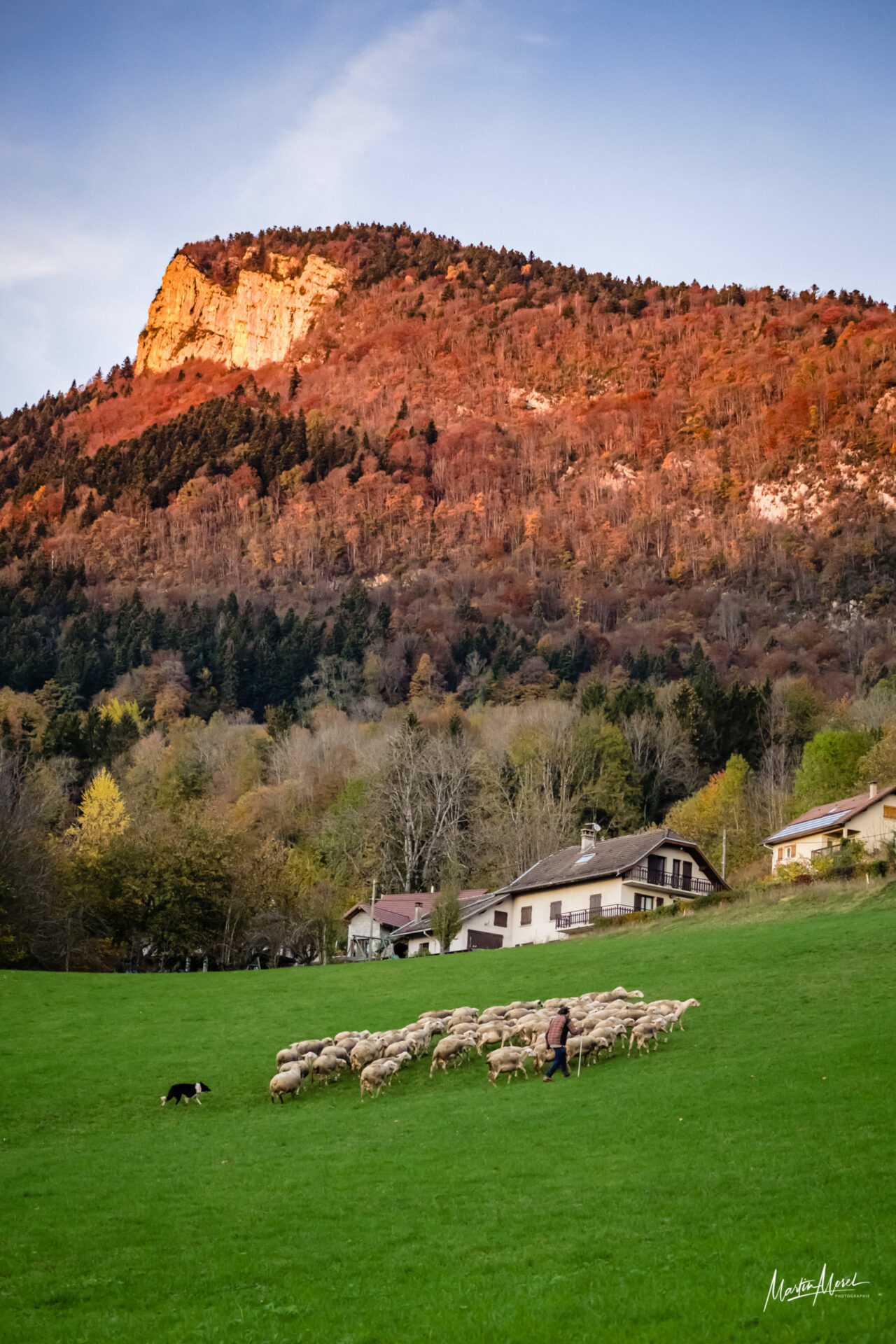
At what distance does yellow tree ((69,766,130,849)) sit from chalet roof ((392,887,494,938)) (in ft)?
55.6

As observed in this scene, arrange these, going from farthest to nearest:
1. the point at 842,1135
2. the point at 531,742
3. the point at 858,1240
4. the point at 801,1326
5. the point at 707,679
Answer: the point at 707,679
the point at 531,742
the point at 842,1135
the point at 858,1240
the point at 801,1326

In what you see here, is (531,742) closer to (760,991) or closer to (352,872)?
(352,872)

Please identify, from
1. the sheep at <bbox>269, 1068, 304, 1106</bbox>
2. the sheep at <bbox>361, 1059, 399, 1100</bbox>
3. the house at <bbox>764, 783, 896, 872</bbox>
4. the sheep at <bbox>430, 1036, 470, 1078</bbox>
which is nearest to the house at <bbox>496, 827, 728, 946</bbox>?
the house at <bbox>764, 783, 896, 872</bbox>

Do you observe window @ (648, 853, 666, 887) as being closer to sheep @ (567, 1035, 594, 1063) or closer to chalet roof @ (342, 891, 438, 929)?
chalet roof @ (342, 891, 438, 929)

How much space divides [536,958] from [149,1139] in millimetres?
26090

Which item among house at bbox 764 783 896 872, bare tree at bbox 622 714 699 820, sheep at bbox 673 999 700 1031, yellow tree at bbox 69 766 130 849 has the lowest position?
sheep at bbox 673 999 700 1031

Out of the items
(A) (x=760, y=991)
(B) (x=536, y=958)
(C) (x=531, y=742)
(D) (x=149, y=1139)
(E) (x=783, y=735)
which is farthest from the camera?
(E) (x=783, y=735)

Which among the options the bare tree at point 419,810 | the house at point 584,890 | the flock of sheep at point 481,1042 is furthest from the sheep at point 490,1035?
the bare tree at point 419,810

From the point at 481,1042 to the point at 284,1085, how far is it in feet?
16.6

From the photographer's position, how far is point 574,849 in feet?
234

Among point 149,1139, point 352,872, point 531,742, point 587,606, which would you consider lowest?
point 149,1139

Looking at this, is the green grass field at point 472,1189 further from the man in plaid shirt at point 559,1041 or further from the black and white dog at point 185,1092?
the man in plaid shirt at point 559,1041

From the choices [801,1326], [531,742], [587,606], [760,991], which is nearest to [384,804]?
[531,742]

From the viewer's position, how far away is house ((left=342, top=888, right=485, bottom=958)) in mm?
77062
